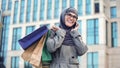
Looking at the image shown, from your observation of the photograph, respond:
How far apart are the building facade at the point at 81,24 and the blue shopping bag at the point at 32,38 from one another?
46.4m

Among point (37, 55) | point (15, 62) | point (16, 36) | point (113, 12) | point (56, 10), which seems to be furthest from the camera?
point (16, 36)

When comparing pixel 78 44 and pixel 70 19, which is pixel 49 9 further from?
pixel 78 44

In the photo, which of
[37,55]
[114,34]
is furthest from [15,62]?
[37,55]

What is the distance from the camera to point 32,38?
181 inches

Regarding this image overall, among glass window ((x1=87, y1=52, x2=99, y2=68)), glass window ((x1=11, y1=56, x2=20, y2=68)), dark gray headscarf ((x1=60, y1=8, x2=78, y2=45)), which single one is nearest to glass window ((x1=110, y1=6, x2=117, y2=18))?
glass window ((x1=87, y1=52, x2=99, y2=68))

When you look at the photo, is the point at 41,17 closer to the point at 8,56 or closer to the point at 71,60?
the point at 8,56

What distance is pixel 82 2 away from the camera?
54438 millimetres

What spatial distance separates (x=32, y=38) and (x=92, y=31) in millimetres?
48010

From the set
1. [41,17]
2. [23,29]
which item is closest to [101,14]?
[41,17]

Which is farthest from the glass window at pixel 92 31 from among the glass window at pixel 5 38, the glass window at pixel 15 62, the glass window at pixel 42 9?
the glass window at pixel 5 38

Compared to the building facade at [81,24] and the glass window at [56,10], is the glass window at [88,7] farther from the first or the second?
the glass window at [56,10]

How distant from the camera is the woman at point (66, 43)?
446 cm

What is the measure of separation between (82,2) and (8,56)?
56.4 feet

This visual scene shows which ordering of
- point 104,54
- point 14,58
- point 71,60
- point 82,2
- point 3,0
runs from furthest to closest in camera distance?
point 3,0 → point 14,58 → point 82,2 → point 104,54 → point 71,60
